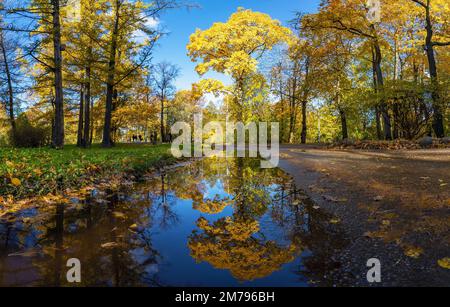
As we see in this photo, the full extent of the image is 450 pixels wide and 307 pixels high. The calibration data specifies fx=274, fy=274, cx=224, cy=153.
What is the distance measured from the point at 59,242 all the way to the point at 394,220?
410 cm

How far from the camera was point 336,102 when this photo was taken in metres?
23.6

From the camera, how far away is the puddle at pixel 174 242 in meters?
2.43

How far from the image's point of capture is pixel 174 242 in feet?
10.8

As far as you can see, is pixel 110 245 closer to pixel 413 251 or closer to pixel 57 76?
pixel 413 251

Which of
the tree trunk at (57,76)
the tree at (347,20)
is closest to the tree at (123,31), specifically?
the tree trunk at (57,76)

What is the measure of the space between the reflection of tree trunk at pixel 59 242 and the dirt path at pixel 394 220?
8.12ft

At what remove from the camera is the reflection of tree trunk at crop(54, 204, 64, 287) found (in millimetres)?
2424

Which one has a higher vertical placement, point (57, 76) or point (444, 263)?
point (57, 76)

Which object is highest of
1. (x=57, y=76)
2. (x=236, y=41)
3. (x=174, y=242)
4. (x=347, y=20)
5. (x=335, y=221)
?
(x=236, y=41)

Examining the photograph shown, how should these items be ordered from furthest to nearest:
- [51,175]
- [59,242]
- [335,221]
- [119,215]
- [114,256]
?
[51,175]
[119,215]
[335,221]
[59,242]
[114,256]

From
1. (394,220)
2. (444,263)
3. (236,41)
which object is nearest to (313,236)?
(394,220)

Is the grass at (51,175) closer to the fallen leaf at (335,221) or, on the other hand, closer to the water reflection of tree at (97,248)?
the water reflection of tree at (97,248)

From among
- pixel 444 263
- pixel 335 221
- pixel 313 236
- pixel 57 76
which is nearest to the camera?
pixel 444 263

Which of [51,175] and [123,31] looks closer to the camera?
[51,175]
